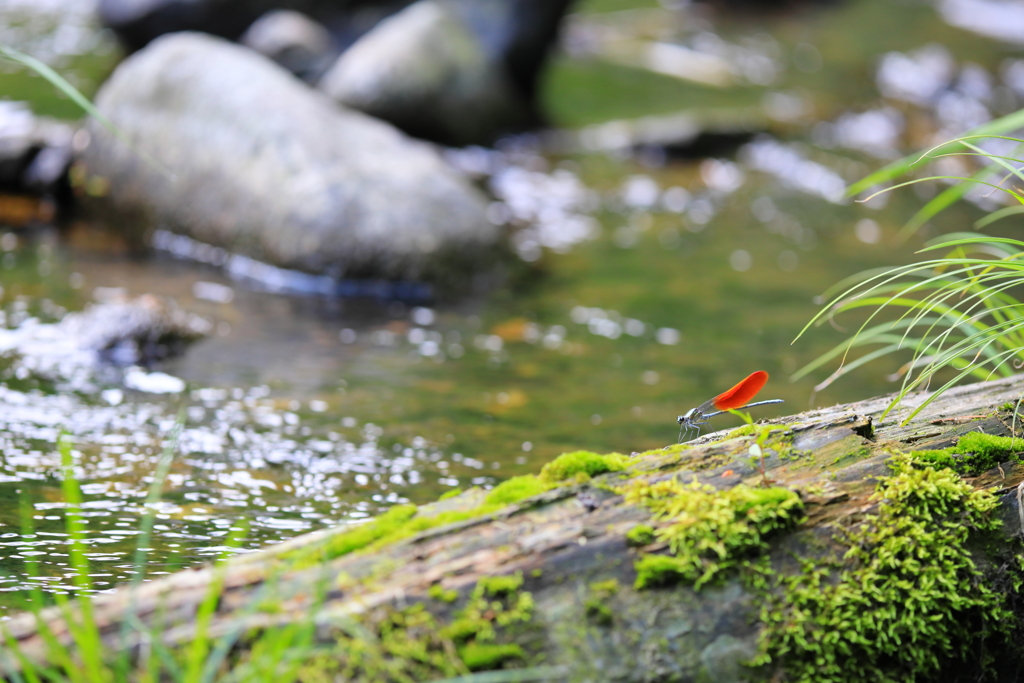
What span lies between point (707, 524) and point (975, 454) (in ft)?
2.50

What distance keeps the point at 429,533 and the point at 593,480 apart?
0.41m

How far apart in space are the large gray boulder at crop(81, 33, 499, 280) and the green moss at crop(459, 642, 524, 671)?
4551mm

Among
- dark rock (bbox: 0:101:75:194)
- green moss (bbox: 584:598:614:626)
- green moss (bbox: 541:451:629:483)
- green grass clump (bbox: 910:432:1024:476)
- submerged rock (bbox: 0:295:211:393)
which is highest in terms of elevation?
green grass clump (bbox: 910:432:1024:476)

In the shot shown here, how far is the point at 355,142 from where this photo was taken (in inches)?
255

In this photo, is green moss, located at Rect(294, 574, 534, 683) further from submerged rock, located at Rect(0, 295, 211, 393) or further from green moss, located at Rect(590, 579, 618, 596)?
submerged rock, located at Rect(0, 295, 211, 393)

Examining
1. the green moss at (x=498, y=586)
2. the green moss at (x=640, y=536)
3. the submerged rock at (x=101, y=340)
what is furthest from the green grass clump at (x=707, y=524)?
the submerged rock at (x=101, y=340)

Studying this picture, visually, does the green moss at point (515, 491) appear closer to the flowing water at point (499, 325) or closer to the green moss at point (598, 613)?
the green moss at point (598, 613)

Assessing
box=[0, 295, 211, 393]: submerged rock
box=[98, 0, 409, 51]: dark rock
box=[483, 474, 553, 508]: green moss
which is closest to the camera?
box=[483, 474, 553, 508]: green moss

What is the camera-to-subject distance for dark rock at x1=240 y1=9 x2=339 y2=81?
10203 millimetres

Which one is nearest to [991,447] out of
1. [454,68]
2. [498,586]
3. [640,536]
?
[640,536]

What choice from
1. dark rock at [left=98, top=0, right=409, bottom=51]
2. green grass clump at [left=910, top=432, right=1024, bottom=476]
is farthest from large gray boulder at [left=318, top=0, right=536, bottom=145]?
green grass clump at [left=910, top=432, right=1024, bottom=476]

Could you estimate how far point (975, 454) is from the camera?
2.09 m

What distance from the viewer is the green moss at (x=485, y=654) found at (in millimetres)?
1628

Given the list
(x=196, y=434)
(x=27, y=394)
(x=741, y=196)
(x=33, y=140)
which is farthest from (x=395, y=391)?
(x=741, y=196)
